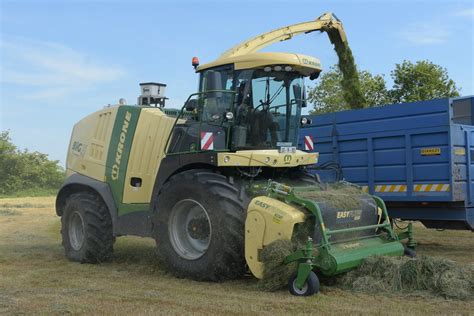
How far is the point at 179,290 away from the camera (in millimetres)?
5754

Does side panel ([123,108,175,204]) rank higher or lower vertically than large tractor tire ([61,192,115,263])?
higher

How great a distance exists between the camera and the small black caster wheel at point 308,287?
17.1 ft

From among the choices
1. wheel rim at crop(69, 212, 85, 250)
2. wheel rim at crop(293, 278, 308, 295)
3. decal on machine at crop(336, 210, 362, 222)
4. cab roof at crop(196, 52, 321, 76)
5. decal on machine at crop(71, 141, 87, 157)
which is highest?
cab roof at crop(196, 52, 321, 76)

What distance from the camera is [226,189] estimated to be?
6.18 metres

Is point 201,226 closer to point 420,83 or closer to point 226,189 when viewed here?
point 226,189

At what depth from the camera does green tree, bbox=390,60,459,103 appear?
2123 cm

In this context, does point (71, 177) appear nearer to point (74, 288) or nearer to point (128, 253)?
point (128, 253)

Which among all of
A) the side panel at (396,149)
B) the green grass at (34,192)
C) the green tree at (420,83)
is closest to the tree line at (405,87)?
the green tree at (420,83)

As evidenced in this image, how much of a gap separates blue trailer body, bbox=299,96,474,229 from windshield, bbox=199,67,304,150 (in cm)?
244

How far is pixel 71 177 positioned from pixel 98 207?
38.5 inches

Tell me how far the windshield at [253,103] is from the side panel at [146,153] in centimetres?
86

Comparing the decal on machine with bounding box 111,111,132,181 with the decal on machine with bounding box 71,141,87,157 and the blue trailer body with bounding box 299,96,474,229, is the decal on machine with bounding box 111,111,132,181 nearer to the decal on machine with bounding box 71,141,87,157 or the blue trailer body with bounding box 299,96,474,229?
the decal on machine with bounding box 71,141,87,157

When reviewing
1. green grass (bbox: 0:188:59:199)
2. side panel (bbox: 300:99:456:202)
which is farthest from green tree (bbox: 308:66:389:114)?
green grass (bbox: 0:188:59:199)

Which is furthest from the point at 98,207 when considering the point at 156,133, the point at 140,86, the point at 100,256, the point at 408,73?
the point at 408,73
